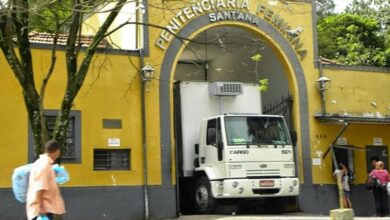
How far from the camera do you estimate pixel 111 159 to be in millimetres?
16422

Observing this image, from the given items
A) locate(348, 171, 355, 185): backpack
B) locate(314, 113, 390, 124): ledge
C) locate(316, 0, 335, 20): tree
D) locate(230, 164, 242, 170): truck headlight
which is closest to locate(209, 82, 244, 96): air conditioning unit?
locate(230, 164, 242, 170): truck headlight

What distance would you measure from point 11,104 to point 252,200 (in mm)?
6624

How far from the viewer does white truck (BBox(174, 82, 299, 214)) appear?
15.8 metres

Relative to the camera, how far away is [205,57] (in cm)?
2170

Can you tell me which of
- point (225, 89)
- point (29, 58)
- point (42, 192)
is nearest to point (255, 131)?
point (225, 89)

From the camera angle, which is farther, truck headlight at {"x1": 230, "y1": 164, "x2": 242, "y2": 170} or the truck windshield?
the truck windshield

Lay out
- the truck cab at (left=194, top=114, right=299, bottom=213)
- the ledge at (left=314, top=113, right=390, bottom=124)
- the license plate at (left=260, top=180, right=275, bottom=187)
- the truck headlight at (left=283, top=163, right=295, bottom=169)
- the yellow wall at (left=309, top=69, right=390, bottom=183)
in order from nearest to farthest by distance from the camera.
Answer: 1. the truck cab at (left=194, top=114, right=299, bottom=213)
2. the license plate at (left=260, top=180, right=275, bottom=187)
3. the truck headlight at (left=283, top=163, right=295, bottom=169)
4. the ledge at (left=314, top=113, right=390, bottom=124)
5. the yellow wall at (left=309, top=69, right=390, bottom=183)

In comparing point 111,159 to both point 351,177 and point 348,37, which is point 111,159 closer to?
point 351,177

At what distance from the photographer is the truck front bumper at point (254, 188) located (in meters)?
15.6

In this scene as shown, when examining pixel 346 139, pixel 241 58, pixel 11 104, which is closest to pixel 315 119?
pixel 346 139

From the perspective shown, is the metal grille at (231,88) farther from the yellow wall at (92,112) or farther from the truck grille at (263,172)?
the truck grille at (263,172)

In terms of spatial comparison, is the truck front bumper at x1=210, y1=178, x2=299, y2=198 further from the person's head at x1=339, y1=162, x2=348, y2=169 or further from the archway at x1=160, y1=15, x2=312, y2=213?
the person's head at x1=339, y1=162, x2=348, y2=169

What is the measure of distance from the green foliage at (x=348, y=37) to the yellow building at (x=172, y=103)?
10.8 metres

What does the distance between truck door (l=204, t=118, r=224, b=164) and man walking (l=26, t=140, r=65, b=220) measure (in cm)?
787
